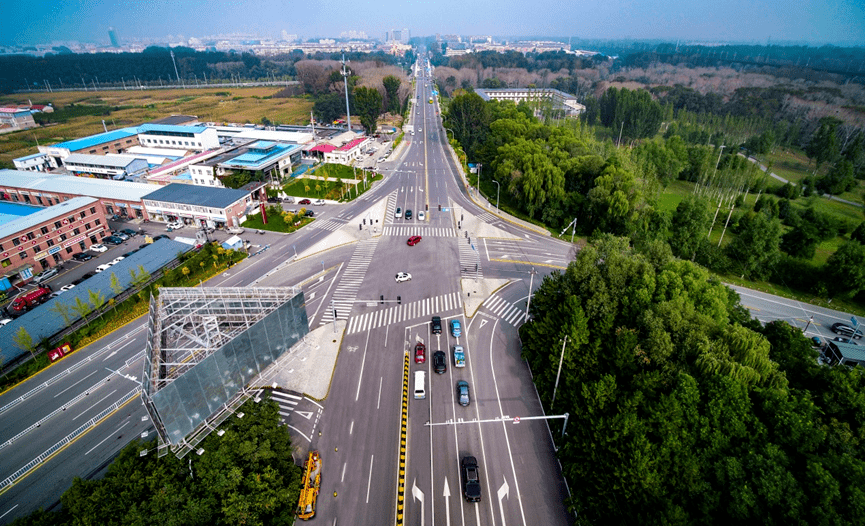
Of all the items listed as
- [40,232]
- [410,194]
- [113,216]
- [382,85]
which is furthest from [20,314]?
[382,85]

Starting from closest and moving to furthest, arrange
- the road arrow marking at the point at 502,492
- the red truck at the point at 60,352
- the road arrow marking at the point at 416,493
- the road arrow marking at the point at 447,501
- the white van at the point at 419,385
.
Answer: the road arrow marking at the point at 447,501, the road arrow marking at the point at 502,492, the road arrow marking at the point at 416,493, the white van at the point at 419,385, the red truck at the point at 60,352

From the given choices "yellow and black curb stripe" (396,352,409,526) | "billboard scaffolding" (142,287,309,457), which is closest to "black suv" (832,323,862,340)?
"yellow and black curb stripe" (396,352,409,526)

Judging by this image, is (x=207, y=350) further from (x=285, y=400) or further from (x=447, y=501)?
(x=447, y=501)

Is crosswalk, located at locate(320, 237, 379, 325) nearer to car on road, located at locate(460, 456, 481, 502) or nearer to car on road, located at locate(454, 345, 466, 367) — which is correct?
car on road, located at locate(454, 345, 466, 367)

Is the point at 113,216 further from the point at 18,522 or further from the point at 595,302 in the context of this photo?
the point at 595,302

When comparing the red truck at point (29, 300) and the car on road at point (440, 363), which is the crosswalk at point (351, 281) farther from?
the red truck at point (29, 300)

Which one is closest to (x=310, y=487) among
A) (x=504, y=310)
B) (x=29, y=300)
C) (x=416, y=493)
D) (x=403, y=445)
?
(x=403, y=445)

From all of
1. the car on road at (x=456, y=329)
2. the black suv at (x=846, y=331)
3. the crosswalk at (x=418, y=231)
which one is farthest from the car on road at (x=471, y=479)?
the black suv at (x=846, y=331)
